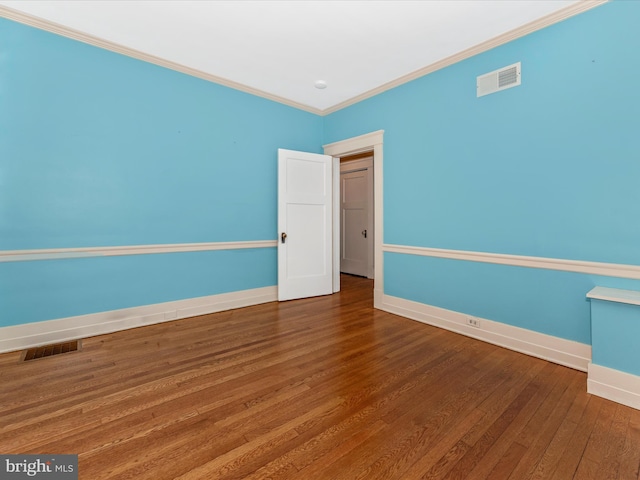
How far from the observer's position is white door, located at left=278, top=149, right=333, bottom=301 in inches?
163

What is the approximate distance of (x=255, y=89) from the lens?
3969 millimetres

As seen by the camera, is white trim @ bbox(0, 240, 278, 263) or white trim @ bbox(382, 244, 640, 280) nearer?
white trim @ bbox(382, 244, 640, 280)

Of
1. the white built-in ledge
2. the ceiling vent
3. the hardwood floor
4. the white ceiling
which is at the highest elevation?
the white ceiling

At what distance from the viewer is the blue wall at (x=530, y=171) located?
6.98 feet

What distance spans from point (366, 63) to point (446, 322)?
9.86 feet

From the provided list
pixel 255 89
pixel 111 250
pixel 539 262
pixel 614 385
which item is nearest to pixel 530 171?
pixel 539 262

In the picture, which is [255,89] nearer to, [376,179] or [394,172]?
[376,179]

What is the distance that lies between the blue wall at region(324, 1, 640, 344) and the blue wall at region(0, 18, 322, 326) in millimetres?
2116

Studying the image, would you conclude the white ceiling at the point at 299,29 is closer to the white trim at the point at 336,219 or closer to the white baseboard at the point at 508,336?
the white trim at the point at 336,219

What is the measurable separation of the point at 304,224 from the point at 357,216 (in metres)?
2.37

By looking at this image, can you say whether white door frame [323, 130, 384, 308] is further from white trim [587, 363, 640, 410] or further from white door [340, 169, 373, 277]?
white trim [587, 363, 640, 410]

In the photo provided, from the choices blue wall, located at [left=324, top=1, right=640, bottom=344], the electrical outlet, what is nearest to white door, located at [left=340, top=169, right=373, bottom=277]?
blue wall, located at [left=324, top=1, right=640, bottom=344]

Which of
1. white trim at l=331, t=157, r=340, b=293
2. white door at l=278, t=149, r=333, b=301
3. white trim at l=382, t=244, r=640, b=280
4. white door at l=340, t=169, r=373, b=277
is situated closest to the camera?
white trim at l=382, t=244, r=640, b=280

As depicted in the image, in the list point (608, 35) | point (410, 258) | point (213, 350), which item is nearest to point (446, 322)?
point (410, 258)
